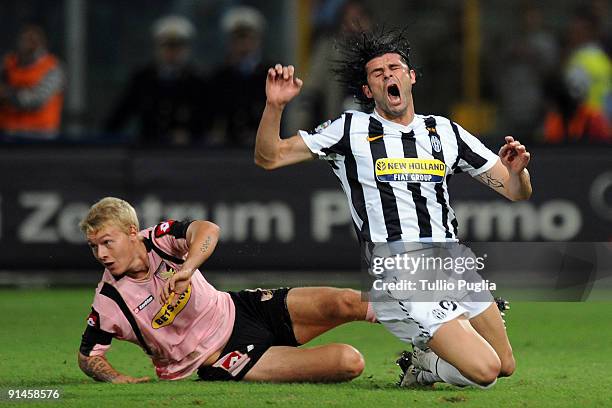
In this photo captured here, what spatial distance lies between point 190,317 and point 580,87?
781 centimetres

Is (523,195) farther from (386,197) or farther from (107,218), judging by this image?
(107,218)

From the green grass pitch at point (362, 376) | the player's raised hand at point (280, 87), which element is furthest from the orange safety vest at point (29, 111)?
the player's raised hand at point (280, 87)

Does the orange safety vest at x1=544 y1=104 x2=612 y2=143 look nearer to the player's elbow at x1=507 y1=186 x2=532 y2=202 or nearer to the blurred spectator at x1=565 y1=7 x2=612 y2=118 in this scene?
the blurred spectator at x1=565 y1=7 x2=612 y2=118

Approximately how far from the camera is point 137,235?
702 cm

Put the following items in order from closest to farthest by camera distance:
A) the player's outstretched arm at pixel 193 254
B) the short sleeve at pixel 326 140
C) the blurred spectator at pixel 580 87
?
the player's outstretched arm at pixel 193 254 → the short sleeve at pixel 326 140 → the blurred spectator at pixel 580 87

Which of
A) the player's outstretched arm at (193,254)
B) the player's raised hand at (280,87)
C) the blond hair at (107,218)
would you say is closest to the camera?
the player's outstretched arm at (193,254)

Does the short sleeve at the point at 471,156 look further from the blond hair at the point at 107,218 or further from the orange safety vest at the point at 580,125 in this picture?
the orange safety vest at the point at 580,125

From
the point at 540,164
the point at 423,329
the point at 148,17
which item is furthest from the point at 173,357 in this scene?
the point at 148,17

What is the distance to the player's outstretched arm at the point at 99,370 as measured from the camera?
692 cm

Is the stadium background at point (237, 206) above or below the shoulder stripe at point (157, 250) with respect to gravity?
below

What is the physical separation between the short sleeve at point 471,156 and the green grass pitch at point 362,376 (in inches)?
44.7

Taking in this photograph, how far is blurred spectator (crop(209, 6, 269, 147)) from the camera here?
12719 millimetres

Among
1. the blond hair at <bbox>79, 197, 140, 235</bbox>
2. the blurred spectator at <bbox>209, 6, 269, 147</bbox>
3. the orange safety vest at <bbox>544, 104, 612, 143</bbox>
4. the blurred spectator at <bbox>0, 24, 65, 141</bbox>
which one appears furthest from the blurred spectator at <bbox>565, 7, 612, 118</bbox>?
the blond hair at <bbox>79, 197, 140, 235</bbox>

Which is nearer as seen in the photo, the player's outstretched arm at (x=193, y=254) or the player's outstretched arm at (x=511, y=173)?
the player's outstretched arm at (x=193, y=254)
